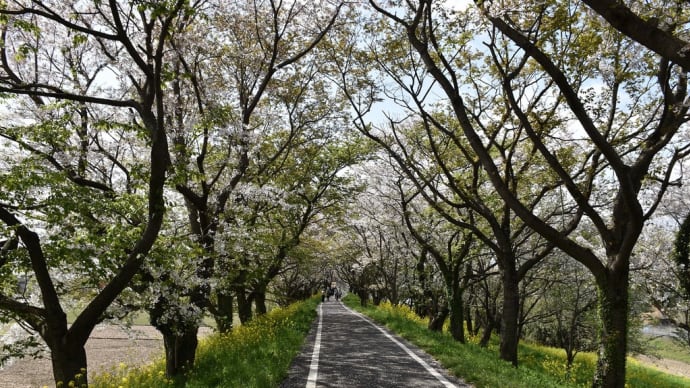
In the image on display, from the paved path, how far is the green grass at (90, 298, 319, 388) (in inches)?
15.1

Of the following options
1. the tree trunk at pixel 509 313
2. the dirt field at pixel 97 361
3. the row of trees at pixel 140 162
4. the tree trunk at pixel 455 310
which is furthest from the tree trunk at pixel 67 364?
the tree trunk at pixel 455 310

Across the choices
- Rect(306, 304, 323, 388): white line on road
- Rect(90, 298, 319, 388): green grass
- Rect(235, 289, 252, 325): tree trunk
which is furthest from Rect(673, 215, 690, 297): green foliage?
Rect(235, 289, 252, 325): tree trunk

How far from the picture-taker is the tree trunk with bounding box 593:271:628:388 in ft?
23.7

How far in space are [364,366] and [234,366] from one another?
2.82 meters

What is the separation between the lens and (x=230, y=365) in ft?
28.4

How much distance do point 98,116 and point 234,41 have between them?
383cm

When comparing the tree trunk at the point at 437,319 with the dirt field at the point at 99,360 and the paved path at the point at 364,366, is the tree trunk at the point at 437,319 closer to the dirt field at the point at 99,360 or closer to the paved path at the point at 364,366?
the paved path at the point at 364,366

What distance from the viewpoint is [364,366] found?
9445 millimetres

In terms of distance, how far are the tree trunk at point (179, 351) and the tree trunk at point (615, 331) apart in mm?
7594

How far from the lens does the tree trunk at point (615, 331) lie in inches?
285

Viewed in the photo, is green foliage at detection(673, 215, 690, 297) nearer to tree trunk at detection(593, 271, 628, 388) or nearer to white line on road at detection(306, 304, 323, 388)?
tree trunk at detection(593, 271, 628, 388)

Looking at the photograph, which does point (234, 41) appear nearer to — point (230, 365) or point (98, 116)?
point (98, 116)

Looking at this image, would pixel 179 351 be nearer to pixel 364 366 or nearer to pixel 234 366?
pixel 234 366

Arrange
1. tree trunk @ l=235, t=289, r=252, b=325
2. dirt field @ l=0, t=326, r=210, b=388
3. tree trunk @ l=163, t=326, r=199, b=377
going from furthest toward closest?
tree trunk @ l=235, t=289, r=252, b=325 → dirt field @ l=0, t=326, r=210, b=388 → tree trunk @ l=163, t=326, r=199, b=377
